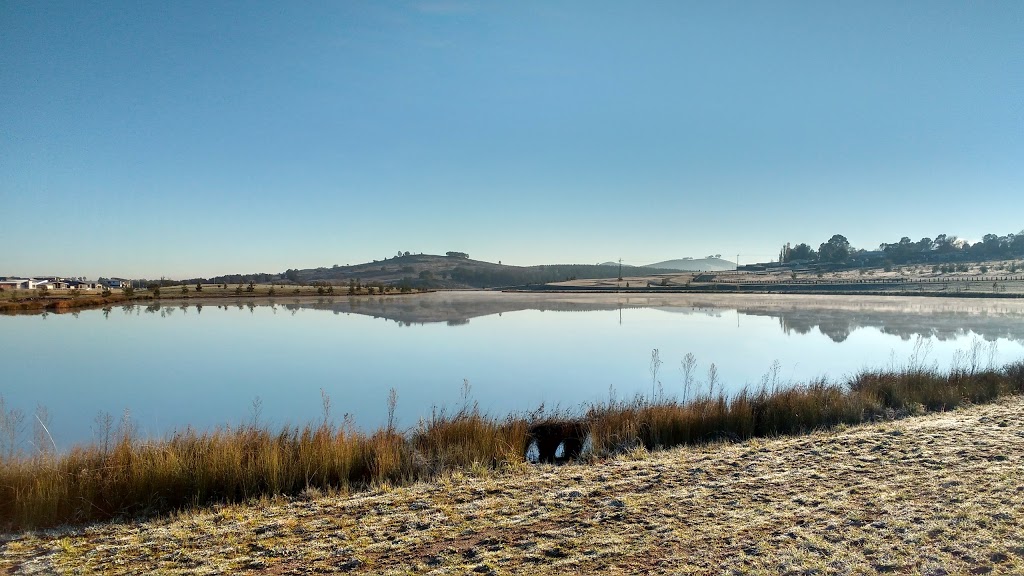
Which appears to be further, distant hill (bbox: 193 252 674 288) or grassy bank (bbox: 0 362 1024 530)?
distant hill (bbox: 193 252 674 288)

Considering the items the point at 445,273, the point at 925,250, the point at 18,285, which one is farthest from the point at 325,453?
the point at 445,273

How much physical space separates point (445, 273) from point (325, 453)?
136634mm

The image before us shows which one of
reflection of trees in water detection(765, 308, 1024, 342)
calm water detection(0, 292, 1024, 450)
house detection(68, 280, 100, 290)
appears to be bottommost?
reflection of trees in water detection(765, 308, 1024, 342)

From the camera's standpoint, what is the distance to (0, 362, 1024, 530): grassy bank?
4.50 metres

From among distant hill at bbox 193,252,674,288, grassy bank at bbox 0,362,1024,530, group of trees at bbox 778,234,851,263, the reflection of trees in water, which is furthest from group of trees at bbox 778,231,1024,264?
grassy bank at bbox 0,362,1024,530

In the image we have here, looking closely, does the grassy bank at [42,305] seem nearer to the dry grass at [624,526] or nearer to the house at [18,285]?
the house at [18,285]

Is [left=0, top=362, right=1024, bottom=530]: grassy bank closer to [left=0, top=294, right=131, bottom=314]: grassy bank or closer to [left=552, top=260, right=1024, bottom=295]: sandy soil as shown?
Result: [left=0, top=294, right=131, bottom=314]: grassy bank

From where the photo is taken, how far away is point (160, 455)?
484cm

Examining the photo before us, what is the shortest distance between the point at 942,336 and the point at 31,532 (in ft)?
73.1

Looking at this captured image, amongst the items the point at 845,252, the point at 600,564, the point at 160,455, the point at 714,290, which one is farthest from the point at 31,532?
the point at 845,252

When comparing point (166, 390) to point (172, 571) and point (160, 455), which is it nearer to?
point (160, 455)

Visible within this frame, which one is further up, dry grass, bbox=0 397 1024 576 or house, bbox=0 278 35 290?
house, bbox=0 278 35 290

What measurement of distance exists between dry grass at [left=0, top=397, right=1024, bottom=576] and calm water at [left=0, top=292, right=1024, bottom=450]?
3.09m

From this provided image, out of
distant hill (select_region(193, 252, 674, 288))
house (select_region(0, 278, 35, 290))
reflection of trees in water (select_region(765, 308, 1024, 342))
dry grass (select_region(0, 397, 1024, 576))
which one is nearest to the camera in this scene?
dry grass (select_region(0, 397, 1024, 576))
